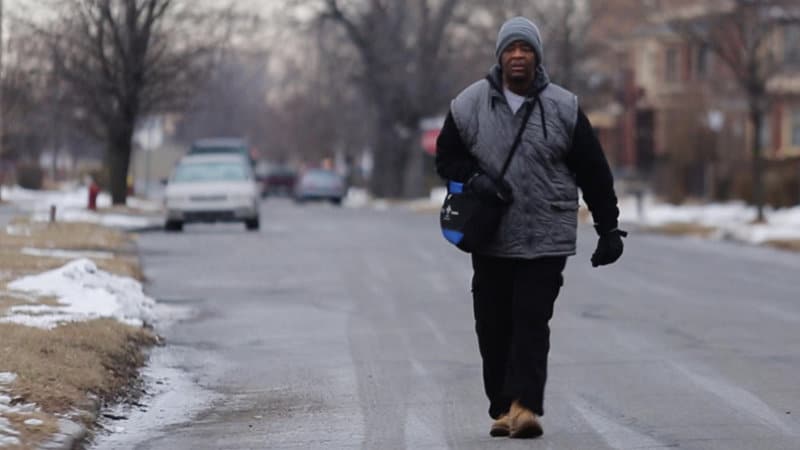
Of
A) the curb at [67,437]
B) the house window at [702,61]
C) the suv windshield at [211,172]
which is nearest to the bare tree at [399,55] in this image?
the house window at [702,61]

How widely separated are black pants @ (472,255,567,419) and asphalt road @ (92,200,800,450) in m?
0.28

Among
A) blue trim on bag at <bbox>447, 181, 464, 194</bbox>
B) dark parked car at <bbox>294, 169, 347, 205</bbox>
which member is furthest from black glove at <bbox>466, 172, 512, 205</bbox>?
dark parked car at <bbox>294, 169, 347, 205</bbox>

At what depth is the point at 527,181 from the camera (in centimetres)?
860

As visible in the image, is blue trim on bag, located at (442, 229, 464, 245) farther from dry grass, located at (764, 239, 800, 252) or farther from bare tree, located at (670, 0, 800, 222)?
bare tree, located at (670, 0, 800, 222)

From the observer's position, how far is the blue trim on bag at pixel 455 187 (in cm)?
870

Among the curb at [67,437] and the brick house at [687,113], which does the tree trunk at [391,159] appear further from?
the curb at [67,437]

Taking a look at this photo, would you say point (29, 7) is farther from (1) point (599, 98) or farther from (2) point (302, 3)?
(1) point (599, 98)

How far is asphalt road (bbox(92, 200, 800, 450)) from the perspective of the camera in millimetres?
9312

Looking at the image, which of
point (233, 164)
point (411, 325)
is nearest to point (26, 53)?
point (233, 164)

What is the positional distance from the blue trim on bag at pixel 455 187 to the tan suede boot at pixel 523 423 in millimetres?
1047

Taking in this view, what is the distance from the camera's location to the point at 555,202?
28.3 ft

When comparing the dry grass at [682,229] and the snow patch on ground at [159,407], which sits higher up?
the dry grass at [682,229]

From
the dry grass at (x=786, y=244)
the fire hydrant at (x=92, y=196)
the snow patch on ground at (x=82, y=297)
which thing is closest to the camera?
the snow patch on ground at (x=82, y=297)

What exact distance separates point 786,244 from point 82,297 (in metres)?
17.5
